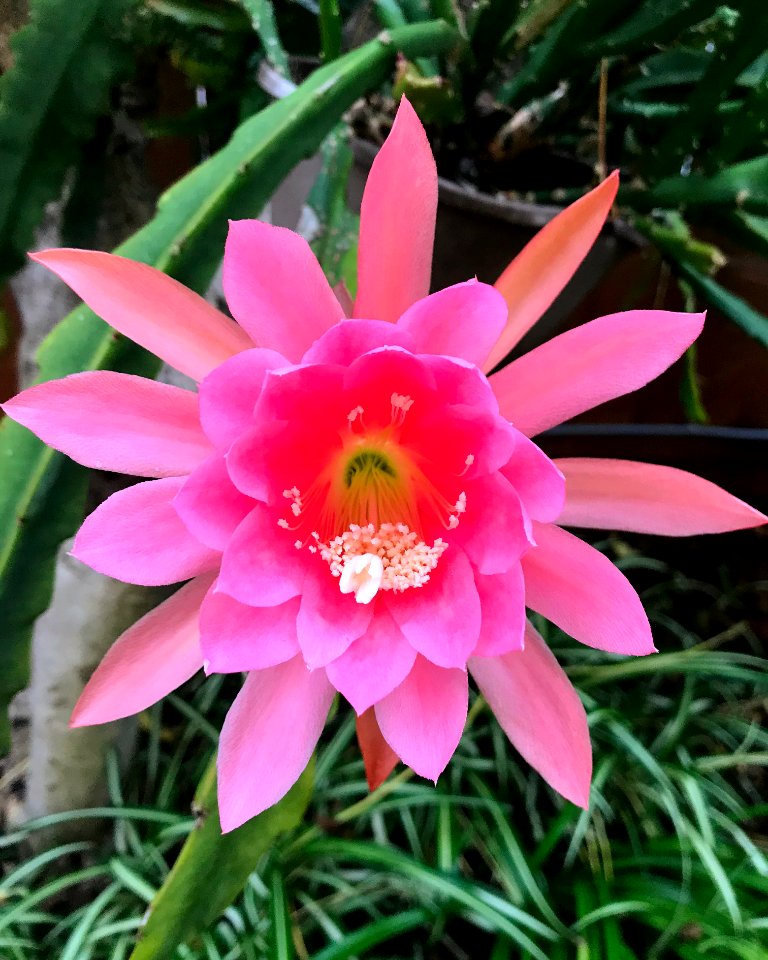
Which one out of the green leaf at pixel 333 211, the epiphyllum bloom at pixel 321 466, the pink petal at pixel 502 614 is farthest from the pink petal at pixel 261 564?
the green leaf at pixel 333 211

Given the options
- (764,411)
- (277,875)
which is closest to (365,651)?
(277,875)

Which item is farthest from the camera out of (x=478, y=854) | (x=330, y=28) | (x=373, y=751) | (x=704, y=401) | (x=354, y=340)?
(x=704, y=401)

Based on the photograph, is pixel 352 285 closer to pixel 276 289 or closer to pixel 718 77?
pixel 276 289

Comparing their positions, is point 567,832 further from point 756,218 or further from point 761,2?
point 761,2

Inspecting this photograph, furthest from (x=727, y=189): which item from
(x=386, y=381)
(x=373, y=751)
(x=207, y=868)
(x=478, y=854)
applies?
(x=478, y=854)

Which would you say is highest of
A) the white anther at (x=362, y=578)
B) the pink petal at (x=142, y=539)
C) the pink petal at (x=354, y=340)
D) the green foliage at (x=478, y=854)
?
the pink petal at (x=354, y=340)

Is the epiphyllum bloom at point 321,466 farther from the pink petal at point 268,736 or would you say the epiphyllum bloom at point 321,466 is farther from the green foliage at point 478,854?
the green foliage at point 478,854

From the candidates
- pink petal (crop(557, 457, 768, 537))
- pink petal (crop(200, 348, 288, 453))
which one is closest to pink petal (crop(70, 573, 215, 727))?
pink petal (crop(200, 348, 288, 453))
